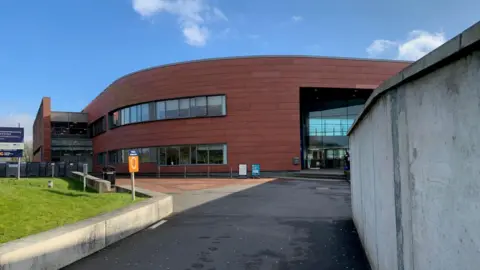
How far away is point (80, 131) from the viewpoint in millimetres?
65125

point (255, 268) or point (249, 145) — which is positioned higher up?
point (249, 145)

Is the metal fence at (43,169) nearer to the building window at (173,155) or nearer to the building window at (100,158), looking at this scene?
the building window at (173,155)

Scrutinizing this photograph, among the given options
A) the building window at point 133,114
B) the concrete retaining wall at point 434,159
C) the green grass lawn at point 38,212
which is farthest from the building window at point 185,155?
the concrete retaining wall at point 434,159

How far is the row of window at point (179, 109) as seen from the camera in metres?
35.2

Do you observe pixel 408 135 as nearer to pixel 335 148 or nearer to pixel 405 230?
pixel 405 230

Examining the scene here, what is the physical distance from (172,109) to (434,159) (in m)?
35.1

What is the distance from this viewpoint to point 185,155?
3638cm

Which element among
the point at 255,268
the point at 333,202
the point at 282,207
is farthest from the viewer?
the point at 333,202

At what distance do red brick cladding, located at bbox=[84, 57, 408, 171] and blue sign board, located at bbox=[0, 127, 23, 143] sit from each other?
14056mm

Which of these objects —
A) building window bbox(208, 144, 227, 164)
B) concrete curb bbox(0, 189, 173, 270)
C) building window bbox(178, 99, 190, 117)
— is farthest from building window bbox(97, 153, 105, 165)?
concrete curb bbox(0, 189, 173, 270)

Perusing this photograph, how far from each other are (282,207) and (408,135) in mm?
10480

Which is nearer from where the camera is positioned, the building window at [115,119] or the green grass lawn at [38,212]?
the green grass lawn at [38,212]

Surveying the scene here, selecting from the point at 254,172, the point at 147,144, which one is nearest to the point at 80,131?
the point at 147,144

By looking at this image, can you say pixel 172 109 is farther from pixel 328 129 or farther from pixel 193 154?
pixel 328 129
